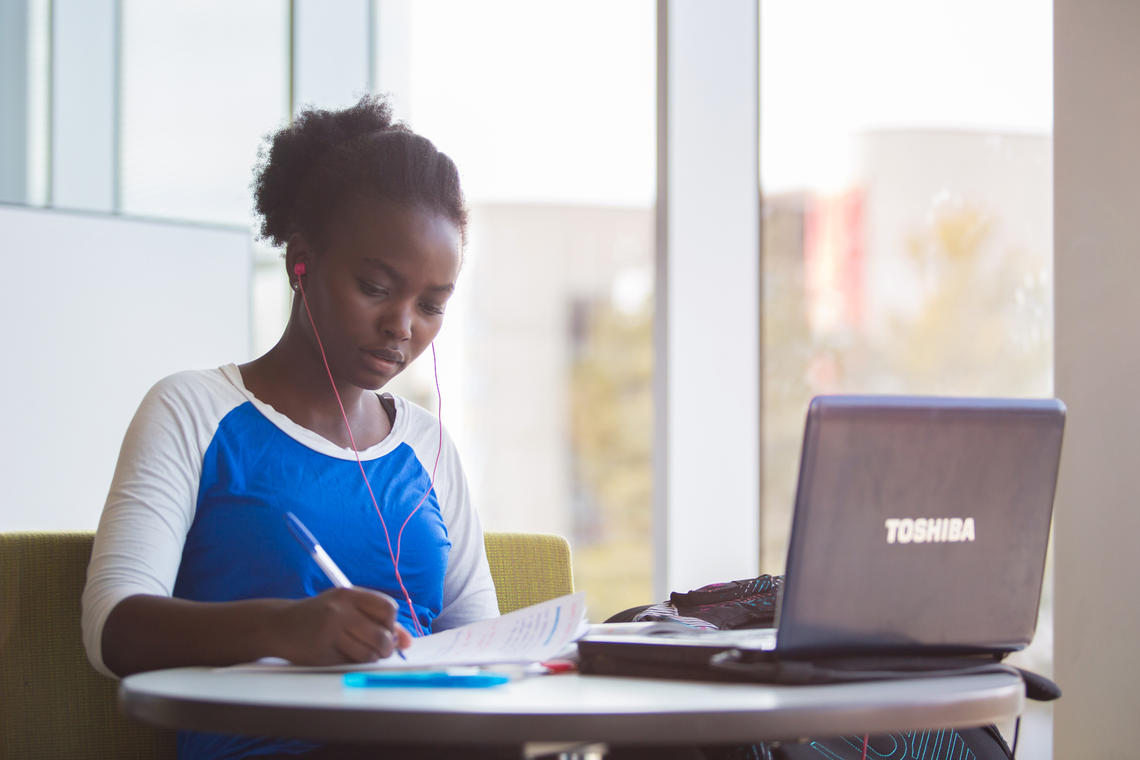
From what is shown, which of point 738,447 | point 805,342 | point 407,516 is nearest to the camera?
point 407,516

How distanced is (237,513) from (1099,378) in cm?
183

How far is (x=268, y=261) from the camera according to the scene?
285 cm

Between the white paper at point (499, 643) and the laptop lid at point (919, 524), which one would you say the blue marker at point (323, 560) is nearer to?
the white paper at point (499, 643)

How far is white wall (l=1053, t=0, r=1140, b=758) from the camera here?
2.29m

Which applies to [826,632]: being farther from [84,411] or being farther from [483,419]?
[483,419]

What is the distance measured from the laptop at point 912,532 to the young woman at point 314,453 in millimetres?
453

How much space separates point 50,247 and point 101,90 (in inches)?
29.1

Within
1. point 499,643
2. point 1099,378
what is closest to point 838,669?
point 499,643

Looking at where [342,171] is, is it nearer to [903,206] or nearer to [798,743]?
[798,743]

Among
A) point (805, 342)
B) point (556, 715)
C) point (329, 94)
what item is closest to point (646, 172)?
point (805, 342)

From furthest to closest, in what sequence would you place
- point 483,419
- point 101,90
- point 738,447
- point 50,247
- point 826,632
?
point 483,419 < point 738,447 < point 101,90 < point 50,247 < point 826,632

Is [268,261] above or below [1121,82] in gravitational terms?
below

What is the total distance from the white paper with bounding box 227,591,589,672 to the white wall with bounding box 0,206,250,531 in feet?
4.87

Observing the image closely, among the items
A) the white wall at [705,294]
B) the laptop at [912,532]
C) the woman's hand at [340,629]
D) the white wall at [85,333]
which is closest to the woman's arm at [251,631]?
the woman's hand at [340,629]
